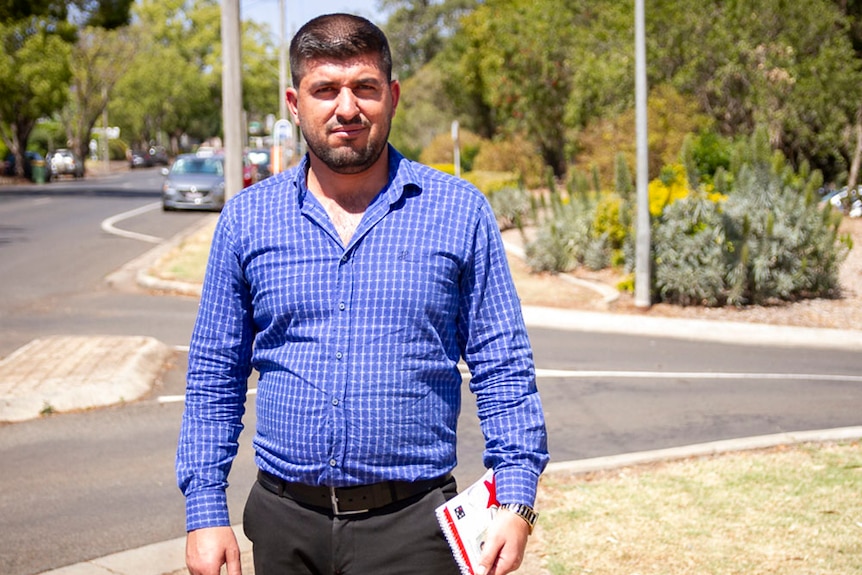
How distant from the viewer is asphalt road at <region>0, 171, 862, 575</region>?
597cm

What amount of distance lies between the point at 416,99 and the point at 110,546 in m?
52.9

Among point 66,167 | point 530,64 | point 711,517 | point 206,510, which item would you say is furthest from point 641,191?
point 66,167

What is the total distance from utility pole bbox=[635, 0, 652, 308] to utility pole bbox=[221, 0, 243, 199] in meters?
5.07

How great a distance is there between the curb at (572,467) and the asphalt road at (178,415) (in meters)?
0.25

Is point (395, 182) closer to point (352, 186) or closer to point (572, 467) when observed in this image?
point (352, 186)

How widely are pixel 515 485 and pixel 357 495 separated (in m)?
0.38

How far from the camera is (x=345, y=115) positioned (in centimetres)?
273

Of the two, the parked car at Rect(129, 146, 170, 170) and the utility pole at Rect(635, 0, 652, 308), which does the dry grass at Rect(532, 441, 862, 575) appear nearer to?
the utility pole at Rect(635, 0, 652, 308)

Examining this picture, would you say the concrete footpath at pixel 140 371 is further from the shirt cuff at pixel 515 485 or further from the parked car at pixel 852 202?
the parked car at pixel 852 202

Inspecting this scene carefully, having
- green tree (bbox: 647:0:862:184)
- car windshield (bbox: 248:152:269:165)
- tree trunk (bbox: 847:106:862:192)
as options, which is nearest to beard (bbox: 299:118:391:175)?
green tree (bbox: 647:0:862:184)

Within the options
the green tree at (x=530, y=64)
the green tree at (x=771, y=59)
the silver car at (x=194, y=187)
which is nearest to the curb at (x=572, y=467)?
the green tree at (x=771, y=59)

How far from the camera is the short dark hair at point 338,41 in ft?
9.06

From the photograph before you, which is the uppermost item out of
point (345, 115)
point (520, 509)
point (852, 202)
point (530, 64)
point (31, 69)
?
point (31, 69)

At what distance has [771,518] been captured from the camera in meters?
5.44
